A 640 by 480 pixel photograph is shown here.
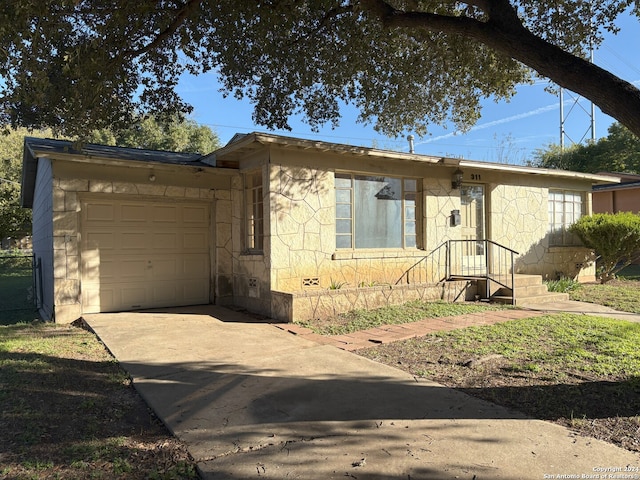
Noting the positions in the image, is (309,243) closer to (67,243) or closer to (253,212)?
(253,212)

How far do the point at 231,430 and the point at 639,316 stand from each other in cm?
805

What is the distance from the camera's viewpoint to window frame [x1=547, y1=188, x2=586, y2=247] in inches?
503

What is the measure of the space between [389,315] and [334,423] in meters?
4.42

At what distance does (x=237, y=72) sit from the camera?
912cm

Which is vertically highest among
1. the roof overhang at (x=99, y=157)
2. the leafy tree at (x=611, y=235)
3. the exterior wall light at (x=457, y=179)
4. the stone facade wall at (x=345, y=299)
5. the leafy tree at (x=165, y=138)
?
the leafy tree at (x=165, y=138)

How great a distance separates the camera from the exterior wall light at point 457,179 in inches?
411

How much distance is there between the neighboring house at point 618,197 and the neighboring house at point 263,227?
10.1 m

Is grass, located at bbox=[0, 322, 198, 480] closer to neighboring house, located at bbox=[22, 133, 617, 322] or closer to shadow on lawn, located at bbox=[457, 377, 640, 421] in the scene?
shadow on lawn, located at bbox=[457, 377, 640, 421]

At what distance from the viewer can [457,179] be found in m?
10.4

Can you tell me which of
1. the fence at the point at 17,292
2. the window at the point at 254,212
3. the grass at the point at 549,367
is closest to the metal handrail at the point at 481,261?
the grass at the point at 549,367

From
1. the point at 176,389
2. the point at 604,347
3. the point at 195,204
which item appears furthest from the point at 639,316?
the point at 195,204

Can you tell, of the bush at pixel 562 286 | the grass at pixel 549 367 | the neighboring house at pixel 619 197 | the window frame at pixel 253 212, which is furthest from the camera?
the neighboring house at pixel 619 197

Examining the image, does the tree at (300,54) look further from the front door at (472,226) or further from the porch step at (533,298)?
the porch step at (533,298)

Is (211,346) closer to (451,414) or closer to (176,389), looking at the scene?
(176,389)
